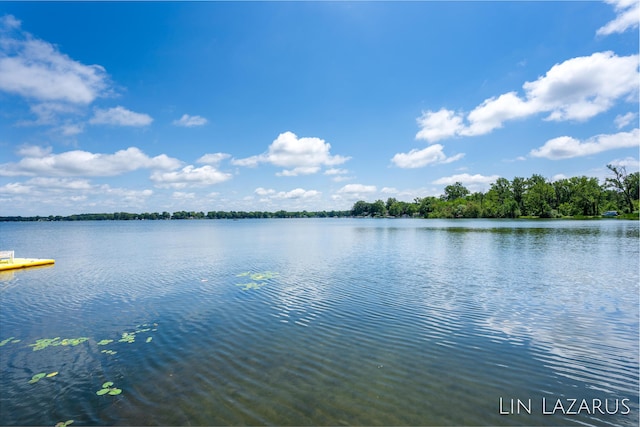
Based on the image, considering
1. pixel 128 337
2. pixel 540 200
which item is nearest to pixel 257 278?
pixel 128 337

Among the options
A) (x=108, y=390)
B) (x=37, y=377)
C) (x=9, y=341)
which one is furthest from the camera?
(x=9, y=341)

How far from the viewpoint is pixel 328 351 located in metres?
10.3

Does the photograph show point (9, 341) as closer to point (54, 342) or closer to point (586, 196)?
point (54, 342)

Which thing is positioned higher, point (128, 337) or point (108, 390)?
point (108, 390)

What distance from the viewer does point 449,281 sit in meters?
20.6

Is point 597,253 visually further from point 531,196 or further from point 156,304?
point 531,196

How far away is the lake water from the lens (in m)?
7.13

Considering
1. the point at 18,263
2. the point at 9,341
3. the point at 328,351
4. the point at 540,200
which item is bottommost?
the point at 9,341

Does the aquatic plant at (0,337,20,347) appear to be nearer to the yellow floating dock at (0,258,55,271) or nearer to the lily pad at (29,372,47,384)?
the lily pad at (29,372,47,384)

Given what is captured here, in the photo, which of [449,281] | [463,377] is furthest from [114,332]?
[449,281]

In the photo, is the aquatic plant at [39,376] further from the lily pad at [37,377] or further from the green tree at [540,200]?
the green tree at [540,200]

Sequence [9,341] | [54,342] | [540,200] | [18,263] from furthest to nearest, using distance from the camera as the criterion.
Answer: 1. [540,200]
2. [18,263]
3. [9,341]
4. [54,342]

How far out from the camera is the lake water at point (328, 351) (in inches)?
281

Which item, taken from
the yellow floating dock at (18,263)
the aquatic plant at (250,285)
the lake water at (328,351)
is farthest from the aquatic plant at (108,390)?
the yellow floating dock at (18,263)
